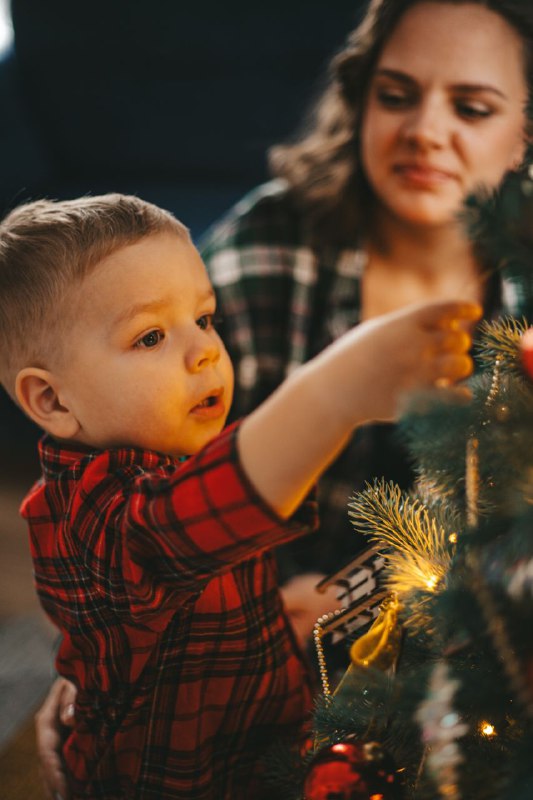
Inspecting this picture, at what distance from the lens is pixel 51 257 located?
0.52 metres

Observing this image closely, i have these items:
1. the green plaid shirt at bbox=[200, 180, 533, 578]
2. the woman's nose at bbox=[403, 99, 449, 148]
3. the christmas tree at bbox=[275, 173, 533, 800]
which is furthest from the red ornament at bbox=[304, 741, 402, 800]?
the woman's nose at bbox=[403, 99, 449, 148]

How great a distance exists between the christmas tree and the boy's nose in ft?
0.50

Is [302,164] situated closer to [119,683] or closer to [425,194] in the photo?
[425,194]

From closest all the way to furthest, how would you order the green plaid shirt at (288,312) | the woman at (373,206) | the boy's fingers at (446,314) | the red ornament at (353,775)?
1. the boy's fingers at (446,314)
2. the red ornament at (353,775)
3. the woman at (373,206)
4. the green plaid shirt at (288,312)

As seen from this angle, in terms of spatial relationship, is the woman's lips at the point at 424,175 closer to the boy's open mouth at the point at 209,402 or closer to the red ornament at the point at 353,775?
the boy's open mouth at the point at 209,402

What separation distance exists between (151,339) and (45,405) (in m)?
0.10

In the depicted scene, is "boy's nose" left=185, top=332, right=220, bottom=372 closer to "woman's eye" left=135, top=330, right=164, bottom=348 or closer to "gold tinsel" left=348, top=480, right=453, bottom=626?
"woman's eye" left=135, top=330, right=164, bottom=348

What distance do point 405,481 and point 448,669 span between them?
2.06 ft

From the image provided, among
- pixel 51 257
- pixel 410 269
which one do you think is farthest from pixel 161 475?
pixel 410 269

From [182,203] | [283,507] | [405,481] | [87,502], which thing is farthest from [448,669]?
[182,203]

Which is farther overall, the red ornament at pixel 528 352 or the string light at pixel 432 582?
the string light at pixel 432 582

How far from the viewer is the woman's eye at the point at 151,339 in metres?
0.52

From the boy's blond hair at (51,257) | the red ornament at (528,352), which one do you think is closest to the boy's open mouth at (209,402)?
the boy's blond hair at (51,257)

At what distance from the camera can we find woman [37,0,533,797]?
3.09ft
